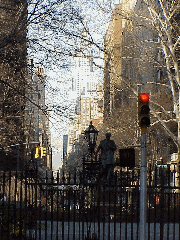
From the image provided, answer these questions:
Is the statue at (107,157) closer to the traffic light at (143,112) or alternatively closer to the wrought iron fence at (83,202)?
the wrought iron fence at (83,202)

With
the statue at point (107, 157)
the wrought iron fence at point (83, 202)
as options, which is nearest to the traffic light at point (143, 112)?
the wrought iron fence at point (83, 202)

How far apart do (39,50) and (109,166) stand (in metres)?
7.02

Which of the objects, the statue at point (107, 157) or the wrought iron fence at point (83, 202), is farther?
the statue at point (107, 157)

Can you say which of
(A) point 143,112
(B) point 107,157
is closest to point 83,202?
(A) point 143,112

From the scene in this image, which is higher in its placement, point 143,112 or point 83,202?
point 143,112

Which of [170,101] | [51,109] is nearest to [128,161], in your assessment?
[51,109]

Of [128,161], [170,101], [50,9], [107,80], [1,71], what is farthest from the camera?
[170,101]

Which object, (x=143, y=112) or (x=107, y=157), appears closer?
(x=143, y=112)

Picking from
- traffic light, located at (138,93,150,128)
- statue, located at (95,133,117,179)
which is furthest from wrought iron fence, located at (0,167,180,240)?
statue, located at (95,133,117,179)

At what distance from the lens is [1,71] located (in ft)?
64.5

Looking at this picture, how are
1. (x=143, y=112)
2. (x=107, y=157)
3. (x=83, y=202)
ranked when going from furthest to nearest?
(x=107, y=157)
(x=83, y=202)
(x=143, y=112)

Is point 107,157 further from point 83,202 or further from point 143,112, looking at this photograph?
point 143,112

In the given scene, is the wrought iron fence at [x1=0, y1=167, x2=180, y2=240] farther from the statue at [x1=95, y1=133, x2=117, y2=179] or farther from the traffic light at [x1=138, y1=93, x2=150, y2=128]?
the statue at [x1=95, y1=133, x2=117, y2=179]

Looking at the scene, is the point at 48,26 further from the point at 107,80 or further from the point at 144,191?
the point at 107,80
